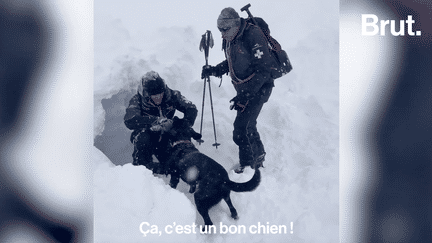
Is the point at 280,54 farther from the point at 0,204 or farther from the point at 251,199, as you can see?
the point at 0,204

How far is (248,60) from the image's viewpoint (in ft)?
7.07

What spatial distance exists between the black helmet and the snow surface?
0.10 meters

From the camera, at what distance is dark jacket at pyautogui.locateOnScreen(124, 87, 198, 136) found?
7.10 feet

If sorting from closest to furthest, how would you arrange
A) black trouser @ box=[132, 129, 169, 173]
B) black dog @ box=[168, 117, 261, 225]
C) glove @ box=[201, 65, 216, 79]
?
black dog @ box=[168, 117, 261, 225] < black trouser @ box=[132, 129, 169, 173] < glove @ box=[201, 65, 216, 79]

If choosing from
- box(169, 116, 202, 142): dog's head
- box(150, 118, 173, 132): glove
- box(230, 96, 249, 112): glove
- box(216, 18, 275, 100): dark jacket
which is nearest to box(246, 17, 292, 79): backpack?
box(216, 18, 275, 100): dark jacket

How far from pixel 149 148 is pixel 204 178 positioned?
0.49 m

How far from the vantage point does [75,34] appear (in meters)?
2.18

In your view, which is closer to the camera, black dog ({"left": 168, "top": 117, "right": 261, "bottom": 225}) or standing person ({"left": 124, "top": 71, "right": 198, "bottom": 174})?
black dog ({"left": 168, "top": 117, "right": 261, "bottom": 225})

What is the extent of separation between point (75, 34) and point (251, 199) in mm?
1863

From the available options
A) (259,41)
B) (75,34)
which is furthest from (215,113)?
(75,34)

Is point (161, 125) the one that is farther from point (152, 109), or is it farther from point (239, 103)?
point (239, 103)

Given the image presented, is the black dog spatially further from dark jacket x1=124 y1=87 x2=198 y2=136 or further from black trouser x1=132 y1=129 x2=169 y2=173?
dark jacket x1=124 y1=87 x2=198 y2=136

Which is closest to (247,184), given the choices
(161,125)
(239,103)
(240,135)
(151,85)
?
(240,135)

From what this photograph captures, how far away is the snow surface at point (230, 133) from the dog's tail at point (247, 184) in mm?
73
